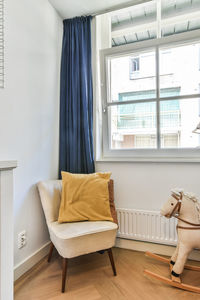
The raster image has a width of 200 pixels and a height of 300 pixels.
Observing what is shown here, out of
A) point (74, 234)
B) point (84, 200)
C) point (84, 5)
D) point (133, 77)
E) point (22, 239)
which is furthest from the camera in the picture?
point (133, 77)

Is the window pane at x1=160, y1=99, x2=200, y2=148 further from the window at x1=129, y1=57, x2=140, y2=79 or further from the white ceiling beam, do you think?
the white ceiling beam

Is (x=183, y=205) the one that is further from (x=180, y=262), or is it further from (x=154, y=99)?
(x=154, y=99)

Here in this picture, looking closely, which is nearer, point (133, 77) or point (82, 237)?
point (82, 237)

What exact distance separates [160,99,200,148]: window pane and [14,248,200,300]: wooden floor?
118cm

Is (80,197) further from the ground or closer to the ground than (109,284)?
further from the ground

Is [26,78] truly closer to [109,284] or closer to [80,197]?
[80,197]

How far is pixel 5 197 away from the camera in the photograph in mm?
936

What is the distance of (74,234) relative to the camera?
1382mm

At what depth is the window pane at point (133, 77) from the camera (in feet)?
6.59

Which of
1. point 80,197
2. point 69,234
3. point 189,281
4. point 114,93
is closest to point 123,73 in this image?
point 114,93

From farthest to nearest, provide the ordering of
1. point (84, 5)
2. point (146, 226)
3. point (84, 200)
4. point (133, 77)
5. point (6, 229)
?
point (133, 77)
point (84, 5)
point (146, 226)
point (84, 200)
point (6, 229)

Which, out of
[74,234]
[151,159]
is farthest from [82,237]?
[151,159]

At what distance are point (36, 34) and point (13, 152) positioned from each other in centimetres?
116

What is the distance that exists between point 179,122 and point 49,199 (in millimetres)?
1508
